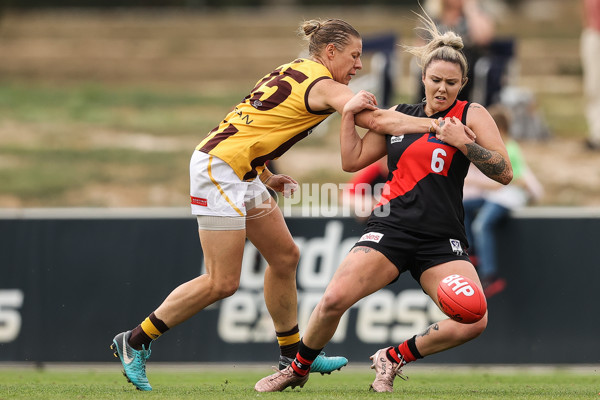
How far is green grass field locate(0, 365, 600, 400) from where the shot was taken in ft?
20.5

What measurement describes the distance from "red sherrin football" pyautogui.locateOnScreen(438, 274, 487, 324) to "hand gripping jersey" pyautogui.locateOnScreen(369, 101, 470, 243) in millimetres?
333

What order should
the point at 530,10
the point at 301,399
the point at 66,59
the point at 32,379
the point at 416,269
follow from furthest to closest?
the point at 530,10, the point at 66,59, the point at 32,379, the point at 416,269, the point at 301,399

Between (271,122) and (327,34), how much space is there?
2.19 feet

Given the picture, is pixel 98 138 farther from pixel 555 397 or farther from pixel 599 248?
pixel 555 397

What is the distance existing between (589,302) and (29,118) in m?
14.0

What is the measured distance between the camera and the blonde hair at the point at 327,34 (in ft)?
20.7

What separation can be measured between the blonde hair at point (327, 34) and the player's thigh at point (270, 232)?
1.08 meters

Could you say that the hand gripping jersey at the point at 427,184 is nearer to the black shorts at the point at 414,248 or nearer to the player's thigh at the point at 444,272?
the black shorts at the point at 414,248

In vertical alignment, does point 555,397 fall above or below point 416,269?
below

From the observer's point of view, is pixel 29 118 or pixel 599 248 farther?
pixel 29 118

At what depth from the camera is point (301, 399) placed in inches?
231

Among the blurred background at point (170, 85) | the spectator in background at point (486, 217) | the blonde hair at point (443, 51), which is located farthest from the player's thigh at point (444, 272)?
the blurred background at point (170, 85)

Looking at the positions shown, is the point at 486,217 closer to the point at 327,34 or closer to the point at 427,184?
the point at 427,184

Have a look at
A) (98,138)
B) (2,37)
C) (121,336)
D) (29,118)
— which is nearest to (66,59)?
(2,37)
